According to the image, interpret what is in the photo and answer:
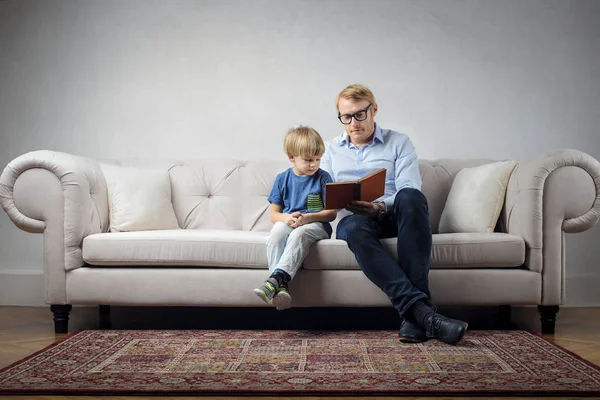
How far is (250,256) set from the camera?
2447mm

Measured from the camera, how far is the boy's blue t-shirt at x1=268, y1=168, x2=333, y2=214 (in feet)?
8.46

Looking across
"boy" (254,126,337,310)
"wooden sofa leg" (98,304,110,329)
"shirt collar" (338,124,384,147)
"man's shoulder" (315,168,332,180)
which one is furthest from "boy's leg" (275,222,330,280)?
"wooden sofa leg" (98,304,110,329)

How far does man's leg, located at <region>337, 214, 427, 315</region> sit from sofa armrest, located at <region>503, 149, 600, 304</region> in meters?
0.65

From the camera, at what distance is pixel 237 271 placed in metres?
2.47

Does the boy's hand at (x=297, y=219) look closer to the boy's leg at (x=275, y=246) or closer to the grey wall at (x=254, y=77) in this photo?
the boy's leg at (x=275, y=246)

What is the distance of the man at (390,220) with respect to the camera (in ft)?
7.05

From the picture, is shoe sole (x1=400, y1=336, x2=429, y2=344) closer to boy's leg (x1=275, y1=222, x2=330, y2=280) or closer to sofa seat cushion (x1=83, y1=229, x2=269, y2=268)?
boy's leg (x1=275, y1=222, x2=330, y2=280)

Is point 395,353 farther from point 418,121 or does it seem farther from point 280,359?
point 418,121

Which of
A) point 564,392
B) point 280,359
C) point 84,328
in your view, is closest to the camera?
point 564,392

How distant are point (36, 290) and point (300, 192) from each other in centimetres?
186

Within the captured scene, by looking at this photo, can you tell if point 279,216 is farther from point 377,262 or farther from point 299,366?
point 299,366

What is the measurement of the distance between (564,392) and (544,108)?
90.5 inches

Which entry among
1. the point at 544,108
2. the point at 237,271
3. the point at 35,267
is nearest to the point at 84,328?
the point at 237,271

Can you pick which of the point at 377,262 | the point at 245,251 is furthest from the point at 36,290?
the point at 377,262
